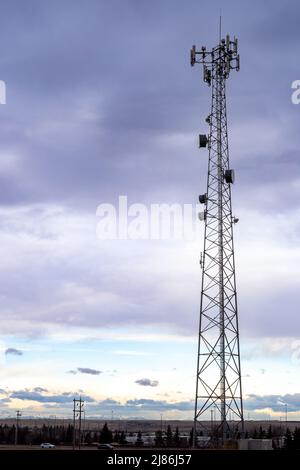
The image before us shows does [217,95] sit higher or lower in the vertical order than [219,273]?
higher

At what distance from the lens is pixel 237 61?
63844mm

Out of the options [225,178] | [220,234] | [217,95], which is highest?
[217,95]

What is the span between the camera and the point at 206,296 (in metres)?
59.7
